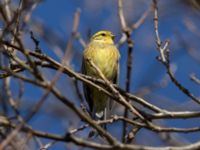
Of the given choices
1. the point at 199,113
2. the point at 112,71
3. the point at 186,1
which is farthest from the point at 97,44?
the point at 199,113

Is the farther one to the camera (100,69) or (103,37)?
(103,37)

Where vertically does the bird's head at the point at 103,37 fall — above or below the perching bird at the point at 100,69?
above

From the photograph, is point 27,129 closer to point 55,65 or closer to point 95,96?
point 55,65

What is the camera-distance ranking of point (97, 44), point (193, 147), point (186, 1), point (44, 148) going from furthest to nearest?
point (97, 44)
point (186, 1)
point (44, 148)
point (193, 147)

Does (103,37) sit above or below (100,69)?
above

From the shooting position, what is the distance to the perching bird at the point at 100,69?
18.5 feet

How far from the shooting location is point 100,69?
586 cm

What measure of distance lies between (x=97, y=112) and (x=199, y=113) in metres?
2.78

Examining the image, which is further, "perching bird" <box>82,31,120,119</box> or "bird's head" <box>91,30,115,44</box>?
"bird's head" <box>91,30,115,44</box>

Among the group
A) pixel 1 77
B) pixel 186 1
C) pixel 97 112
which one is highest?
pixel 186 1

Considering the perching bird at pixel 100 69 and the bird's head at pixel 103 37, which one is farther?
the bird's head at pixel 103 37

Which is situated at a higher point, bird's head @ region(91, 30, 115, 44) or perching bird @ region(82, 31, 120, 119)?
bird's head @ region(91, 30, 115, 44)

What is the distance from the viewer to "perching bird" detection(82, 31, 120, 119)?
18.5 feet

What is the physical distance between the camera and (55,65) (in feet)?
10.5
